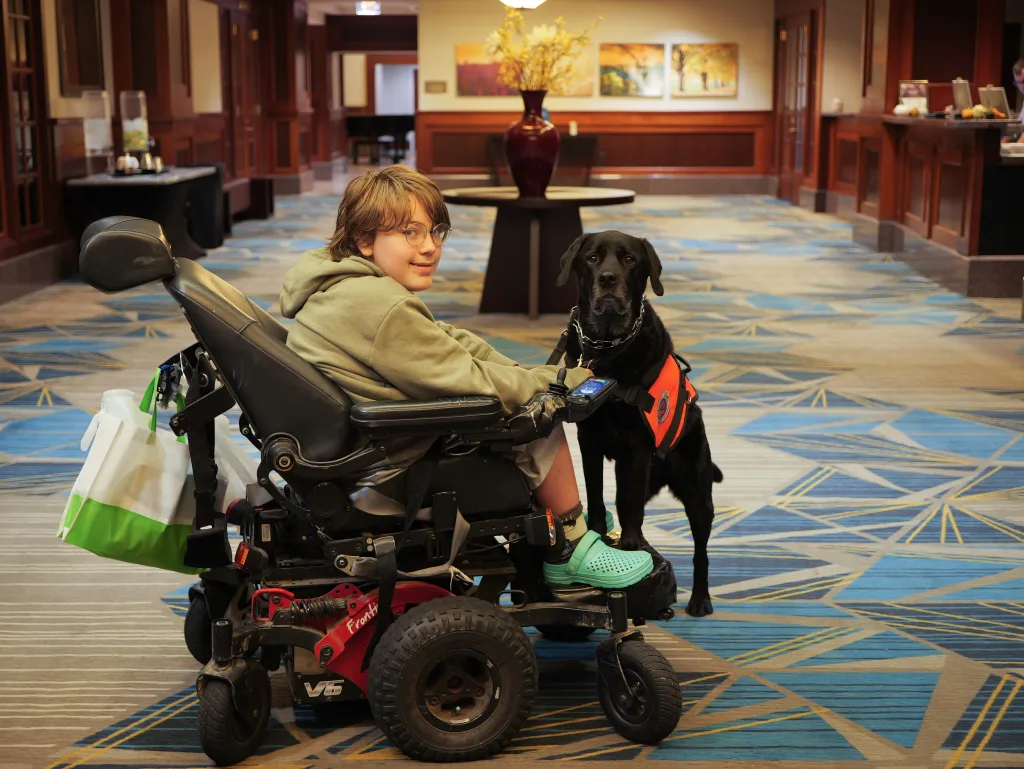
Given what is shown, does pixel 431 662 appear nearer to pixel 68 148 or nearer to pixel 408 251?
pixel 408 251

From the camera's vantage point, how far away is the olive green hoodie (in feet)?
7.22

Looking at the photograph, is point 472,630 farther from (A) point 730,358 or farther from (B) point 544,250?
(B) point 544,250

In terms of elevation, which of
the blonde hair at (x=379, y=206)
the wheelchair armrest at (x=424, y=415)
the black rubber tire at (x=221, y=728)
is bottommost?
the black rubber tire at (x=221, y=728)

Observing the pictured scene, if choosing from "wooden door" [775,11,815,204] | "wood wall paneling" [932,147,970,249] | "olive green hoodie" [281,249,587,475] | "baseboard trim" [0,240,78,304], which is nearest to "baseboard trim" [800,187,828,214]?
"wooden door" [775,11,815,204]

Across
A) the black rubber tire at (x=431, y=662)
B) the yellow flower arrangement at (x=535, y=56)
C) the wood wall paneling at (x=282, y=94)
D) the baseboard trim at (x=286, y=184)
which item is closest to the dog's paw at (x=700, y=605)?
the black rubber tire at (x=431, y=662)

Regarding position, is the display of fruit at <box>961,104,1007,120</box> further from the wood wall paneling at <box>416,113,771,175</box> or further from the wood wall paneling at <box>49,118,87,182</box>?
the wood wall paneling at <box>416,113,771,175</box>

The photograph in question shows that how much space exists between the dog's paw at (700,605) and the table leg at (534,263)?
4.31 m

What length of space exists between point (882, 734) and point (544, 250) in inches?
206

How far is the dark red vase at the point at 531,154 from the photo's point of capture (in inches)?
287

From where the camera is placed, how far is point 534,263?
7.08m

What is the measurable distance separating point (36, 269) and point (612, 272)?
21.3 ft

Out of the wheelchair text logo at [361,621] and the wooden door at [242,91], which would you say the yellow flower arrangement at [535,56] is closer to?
the wheelchair text logo at [361,621]

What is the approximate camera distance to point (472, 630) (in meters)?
2.13

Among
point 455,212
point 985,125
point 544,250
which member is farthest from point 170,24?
point 985,125
